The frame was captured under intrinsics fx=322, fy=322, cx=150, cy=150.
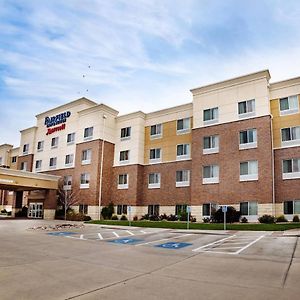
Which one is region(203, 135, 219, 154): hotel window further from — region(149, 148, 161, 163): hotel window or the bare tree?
the bare tree

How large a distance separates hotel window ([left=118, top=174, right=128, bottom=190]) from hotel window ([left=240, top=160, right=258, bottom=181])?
46.7ft

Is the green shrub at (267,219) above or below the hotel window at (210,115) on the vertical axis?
below

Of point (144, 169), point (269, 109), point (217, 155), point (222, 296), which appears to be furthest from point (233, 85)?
point (222, 296)

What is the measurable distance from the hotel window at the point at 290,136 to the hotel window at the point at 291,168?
152cm

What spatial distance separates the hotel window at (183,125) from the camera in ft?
115

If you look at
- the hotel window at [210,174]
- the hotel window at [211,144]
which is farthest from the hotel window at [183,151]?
the hotel window at [210,174]

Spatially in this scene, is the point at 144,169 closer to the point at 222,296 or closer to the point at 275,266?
the point at 275,266

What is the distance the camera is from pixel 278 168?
28266 mm

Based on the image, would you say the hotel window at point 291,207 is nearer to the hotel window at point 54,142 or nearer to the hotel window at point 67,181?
the hotel window at point 67,181

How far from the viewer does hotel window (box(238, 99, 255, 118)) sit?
1160 inches

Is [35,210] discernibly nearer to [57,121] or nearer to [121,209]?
[57,121]

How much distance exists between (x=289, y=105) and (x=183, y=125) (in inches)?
439

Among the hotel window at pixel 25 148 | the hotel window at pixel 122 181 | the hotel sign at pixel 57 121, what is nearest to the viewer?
the hotel window at pixel 122 181

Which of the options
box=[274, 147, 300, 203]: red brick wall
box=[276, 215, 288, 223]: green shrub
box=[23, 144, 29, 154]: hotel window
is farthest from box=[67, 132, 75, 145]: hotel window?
box=[276, 215, 288, 223]: green shrub
